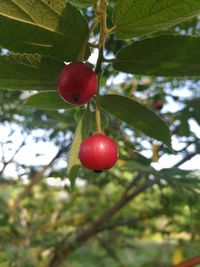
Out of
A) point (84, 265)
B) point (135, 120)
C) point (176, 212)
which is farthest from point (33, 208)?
point (135, 120)

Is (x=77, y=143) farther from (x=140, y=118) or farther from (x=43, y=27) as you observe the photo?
(x=43, y=27)

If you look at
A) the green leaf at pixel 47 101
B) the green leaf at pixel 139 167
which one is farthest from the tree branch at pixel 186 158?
the green leaf at pixel 47 101

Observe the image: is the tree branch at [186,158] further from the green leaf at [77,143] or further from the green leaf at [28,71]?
the green leaf at [28,71]

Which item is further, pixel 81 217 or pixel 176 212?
pixel 81 217

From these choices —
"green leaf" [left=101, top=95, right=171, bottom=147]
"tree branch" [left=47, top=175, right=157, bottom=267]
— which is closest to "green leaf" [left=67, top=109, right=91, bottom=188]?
"green leaf" [left=101, top=95, right=171, bottom=147]

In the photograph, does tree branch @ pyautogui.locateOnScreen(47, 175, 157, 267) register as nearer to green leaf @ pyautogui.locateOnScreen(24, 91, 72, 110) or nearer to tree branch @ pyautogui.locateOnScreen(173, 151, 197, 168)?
tree branch @ pyautogui.locateOnScreen(173, 151, 197, 168)

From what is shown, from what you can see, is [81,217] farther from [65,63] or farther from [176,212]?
[65,63]
